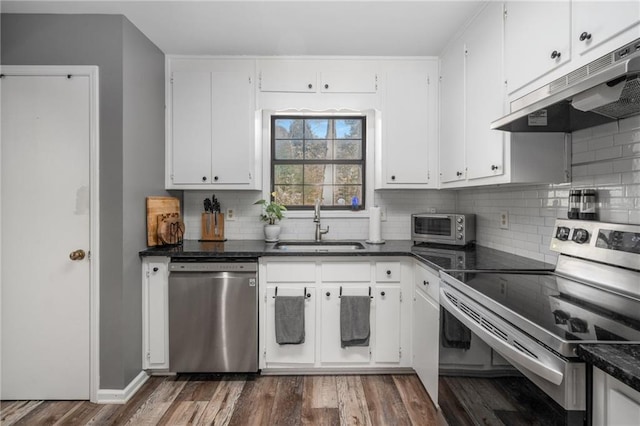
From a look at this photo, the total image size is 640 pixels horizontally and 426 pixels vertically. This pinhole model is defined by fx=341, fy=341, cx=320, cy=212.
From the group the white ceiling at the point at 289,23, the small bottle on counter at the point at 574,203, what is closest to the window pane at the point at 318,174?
the white ceiling at the point at 289,23

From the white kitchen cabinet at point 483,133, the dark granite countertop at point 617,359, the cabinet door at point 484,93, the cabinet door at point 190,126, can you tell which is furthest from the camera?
the cabinet door at point 190,126

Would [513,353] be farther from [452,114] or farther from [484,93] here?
[452,114]

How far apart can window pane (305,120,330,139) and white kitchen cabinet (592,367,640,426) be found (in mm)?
2645

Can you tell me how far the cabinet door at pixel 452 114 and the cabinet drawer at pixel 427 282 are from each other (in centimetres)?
70

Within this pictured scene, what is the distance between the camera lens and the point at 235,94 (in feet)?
9.05

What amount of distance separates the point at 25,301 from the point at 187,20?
2081 mm

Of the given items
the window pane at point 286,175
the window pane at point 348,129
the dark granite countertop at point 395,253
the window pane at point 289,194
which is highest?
the window pane at point 348,129

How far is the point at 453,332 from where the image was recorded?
5.47 feet

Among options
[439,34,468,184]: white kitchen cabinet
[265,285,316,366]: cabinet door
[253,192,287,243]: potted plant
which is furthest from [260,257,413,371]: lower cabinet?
[439,34,468,184]: white kitchen cabinet

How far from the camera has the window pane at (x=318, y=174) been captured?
3164mm

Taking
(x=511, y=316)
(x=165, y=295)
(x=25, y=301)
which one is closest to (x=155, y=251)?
(x=165, y=295)

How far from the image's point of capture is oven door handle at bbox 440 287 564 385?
0.92m

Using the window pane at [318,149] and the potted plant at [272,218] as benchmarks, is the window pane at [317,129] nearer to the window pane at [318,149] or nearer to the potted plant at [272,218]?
the window pane at [318,149]

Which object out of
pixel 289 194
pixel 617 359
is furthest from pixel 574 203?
pixel 289 194
